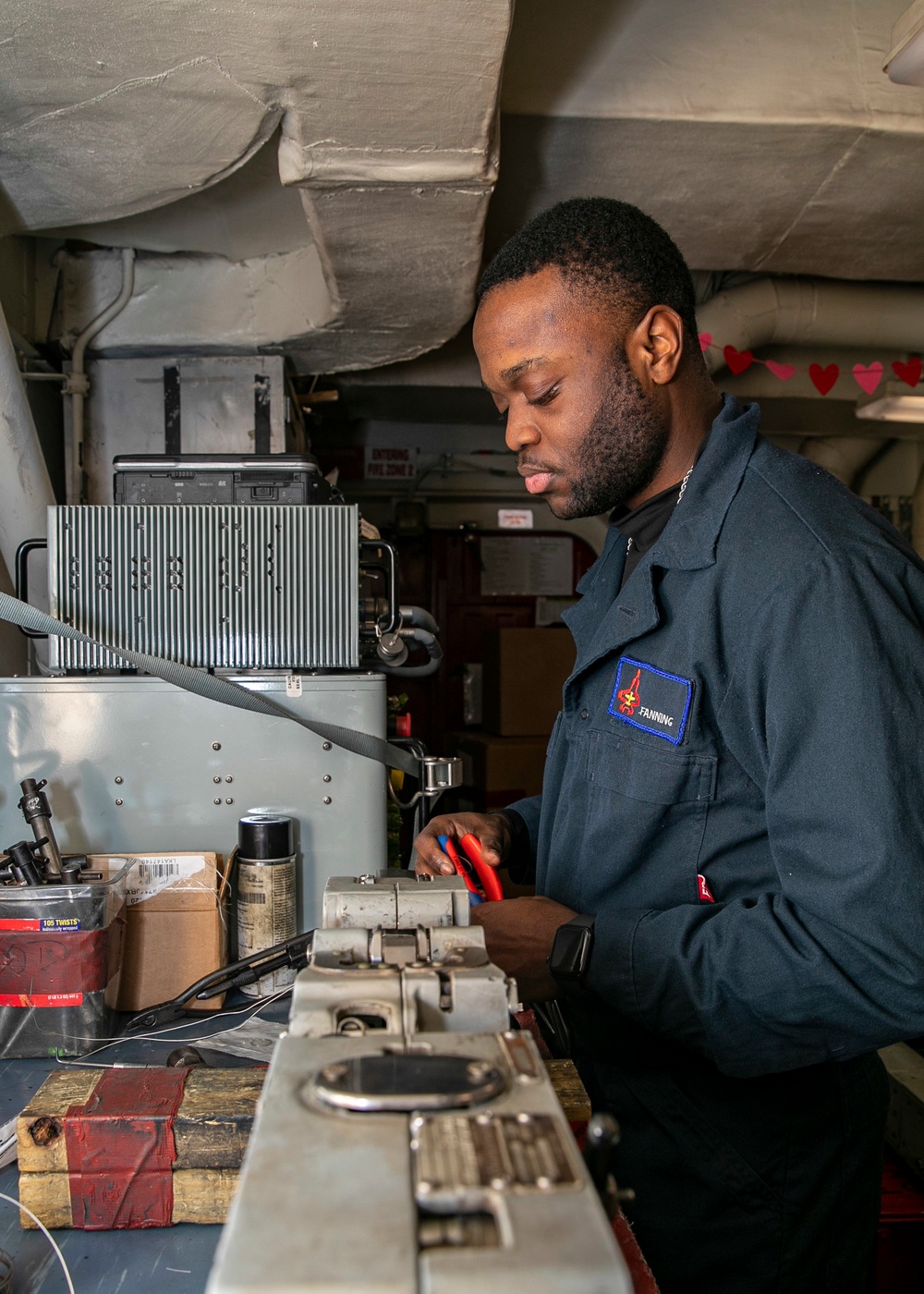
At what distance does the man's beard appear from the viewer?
3.48 feet

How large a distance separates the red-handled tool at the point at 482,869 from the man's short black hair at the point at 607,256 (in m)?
0.70

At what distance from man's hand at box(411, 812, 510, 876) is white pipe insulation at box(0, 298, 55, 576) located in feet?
4.03

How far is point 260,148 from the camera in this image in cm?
186

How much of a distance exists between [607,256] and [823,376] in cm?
241

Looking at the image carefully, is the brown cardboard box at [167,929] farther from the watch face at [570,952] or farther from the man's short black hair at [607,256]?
the man's short black hair at [607,256]

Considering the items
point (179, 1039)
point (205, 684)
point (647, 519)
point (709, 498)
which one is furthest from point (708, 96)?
point (179, 1039)

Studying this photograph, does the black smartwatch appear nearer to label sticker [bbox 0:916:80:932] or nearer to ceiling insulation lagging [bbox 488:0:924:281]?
label sticker [bbox 0:916:80:932]

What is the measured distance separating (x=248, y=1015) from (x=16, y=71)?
1.56 meters

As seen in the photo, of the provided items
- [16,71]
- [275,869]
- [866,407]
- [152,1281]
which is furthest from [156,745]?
[866,407]

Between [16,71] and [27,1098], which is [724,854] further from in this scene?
[16,71]

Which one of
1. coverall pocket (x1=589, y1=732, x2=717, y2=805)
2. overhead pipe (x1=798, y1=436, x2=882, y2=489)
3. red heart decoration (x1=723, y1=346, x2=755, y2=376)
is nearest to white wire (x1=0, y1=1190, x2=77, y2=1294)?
coverall pocket (x1=589, y1=732, x2=717, y2=805)

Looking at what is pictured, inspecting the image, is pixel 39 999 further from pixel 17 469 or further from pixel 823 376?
pixel 823 376

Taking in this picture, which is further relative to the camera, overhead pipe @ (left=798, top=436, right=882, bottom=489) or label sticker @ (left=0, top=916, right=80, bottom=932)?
overhead pipe @ (left=798, top=436, right=882, bottom=489)

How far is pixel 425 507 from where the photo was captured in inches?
180
